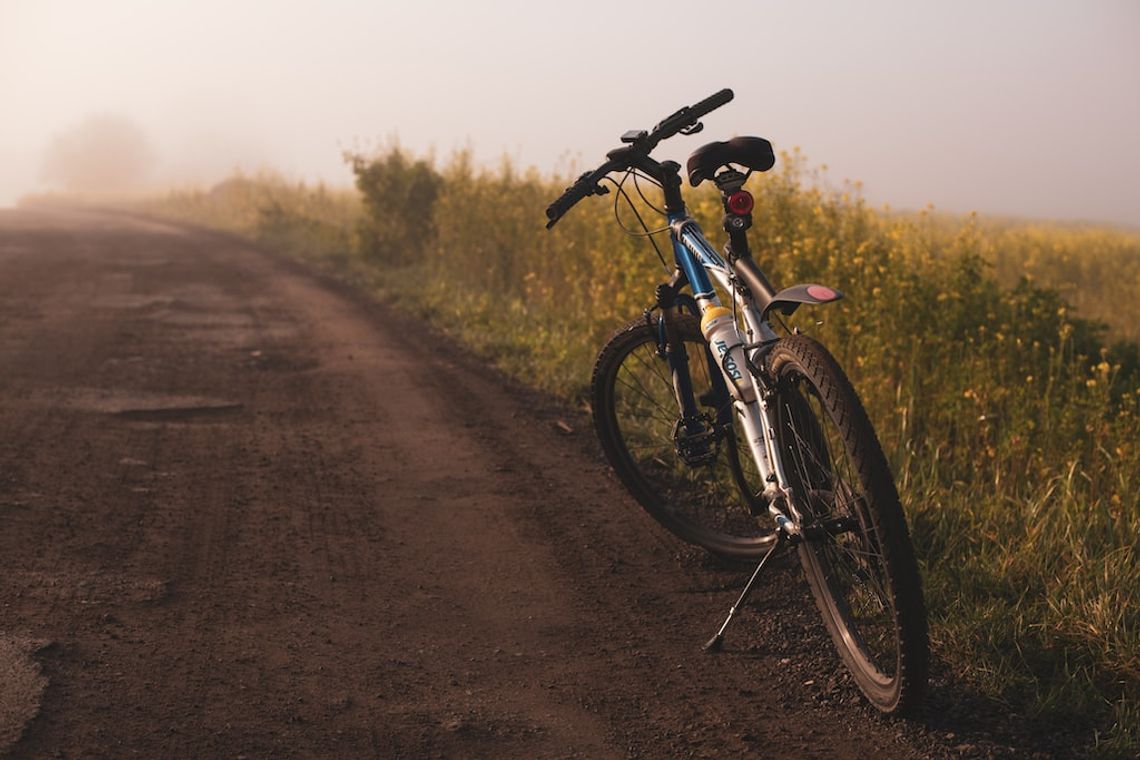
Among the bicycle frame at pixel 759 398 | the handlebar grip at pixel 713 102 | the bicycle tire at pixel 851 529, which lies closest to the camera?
the bicycle tire at pixel 851 529

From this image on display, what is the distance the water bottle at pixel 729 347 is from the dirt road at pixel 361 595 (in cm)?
84

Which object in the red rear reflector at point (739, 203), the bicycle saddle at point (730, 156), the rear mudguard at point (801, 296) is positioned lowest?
the rear mudguard at point (801, 296)

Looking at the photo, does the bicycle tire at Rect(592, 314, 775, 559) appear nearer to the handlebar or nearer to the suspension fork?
the suspension fork

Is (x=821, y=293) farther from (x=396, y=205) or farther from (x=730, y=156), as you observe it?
(x=396, y=205)

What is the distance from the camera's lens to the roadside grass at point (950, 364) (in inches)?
139

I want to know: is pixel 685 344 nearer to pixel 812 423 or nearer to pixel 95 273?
pixel 812 423

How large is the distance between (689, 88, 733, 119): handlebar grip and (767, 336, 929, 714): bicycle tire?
1112 mm

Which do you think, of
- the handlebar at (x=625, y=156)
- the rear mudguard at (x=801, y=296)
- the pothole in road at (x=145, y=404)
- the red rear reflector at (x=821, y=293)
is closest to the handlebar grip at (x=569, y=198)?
the handlebar at (x=625, y=156)

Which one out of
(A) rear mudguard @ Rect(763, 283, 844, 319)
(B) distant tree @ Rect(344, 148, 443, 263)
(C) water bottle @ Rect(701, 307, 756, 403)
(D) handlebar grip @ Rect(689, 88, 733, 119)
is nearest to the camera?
(A) rear mudguard @ Rect(763, 283, 844, 319)

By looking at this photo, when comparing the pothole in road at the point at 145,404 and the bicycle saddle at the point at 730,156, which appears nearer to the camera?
the bicycle saddle at the point at 730,156

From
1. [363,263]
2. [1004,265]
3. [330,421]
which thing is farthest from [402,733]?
[1004,265]

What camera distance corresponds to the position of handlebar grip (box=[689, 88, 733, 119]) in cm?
411

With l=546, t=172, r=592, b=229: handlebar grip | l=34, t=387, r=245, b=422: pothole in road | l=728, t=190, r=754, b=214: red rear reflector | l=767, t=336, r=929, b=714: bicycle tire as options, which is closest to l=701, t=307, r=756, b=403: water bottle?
l=767, t=336, r=929, b=714: bicycle tire

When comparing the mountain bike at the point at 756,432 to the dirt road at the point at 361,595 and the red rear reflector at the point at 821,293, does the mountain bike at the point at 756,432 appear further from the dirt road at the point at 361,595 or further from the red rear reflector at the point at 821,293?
the dirt road at the point at 361,595
